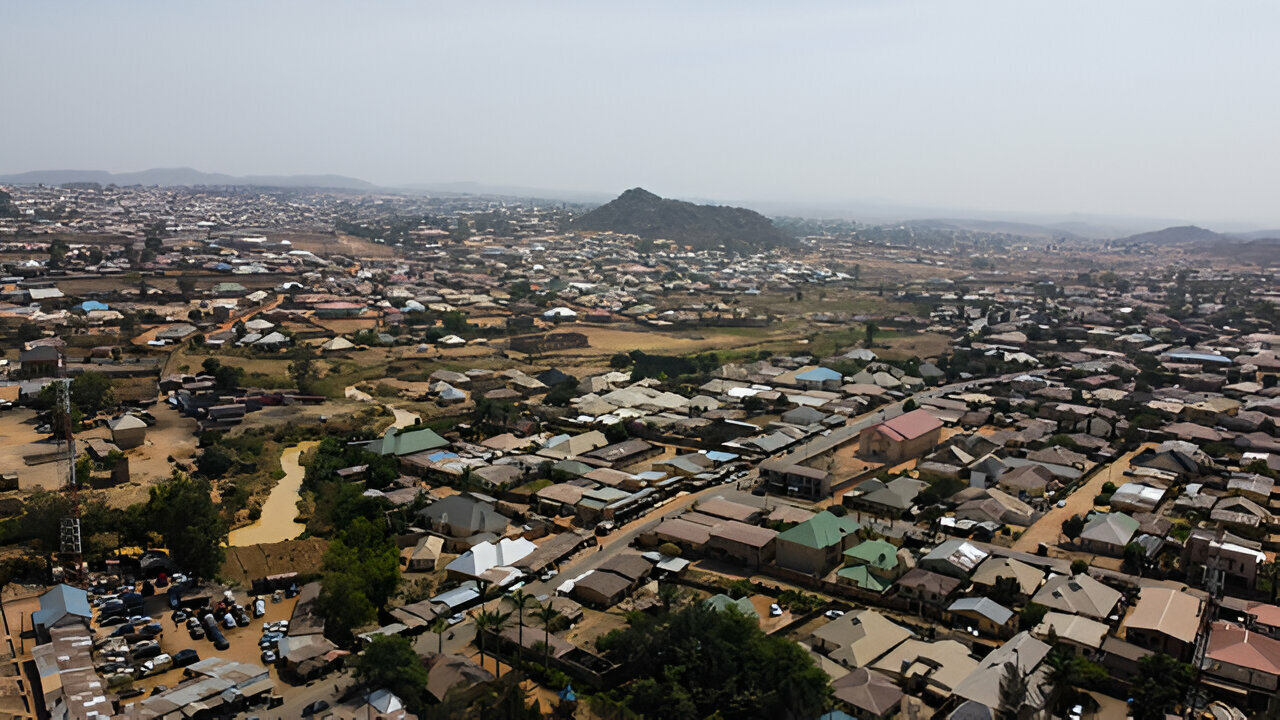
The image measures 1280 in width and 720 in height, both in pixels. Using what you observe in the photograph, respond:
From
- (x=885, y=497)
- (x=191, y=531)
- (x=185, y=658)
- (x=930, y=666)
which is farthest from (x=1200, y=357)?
(x=185, y=658)

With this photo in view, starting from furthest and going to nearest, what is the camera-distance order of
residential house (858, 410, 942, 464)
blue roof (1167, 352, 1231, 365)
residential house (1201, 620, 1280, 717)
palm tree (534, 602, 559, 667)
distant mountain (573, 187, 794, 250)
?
1. distant mountain (573, 187, 794, 250)
2. blue roof (1167, 352, 1231, 365)
3. residential house (858, 410, 942, 464)
4. palm tree (534, 602, 559, 667)
5. residential house (1201, 620, 1280, 717)

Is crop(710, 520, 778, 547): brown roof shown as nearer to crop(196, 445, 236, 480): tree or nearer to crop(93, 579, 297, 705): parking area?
crop(93, 579, 297, 705): parking area

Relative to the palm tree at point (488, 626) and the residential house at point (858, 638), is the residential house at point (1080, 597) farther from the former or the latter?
the palm tree at point (488, 626)

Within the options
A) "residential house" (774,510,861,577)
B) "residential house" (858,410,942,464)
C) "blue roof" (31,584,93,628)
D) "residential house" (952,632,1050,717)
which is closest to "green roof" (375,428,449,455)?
"blue roof" (31,584,93,628)

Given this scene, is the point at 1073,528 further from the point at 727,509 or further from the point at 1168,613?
the point at 727,509

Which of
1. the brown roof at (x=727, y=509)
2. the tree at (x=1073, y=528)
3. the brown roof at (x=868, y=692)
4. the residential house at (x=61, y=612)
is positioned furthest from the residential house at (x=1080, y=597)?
the residential house at (x=61, y=612)

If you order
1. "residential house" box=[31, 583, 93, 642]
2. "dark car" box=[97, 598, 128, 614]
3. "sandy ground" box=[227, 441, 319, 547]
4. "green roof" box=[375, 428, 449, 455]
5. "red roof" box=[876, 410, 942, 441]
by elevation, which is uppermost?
"red roof" box=[876, 410, 942, 441]
